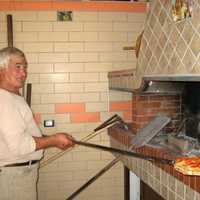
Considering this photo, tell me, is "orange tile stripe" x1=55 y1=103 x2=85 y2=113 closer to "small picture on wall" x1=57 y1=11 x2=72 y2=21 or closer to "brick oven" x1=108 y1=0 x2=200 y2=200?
"brick oven" x1=108 y1=0 x2=200 y2=200

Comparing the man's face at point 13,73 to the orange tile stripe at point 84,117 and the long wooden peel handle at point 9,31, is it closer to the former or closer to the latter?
the long wooden peel handle at point 9,31

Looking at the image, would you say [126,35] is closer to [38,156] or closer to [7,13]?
[7,13]

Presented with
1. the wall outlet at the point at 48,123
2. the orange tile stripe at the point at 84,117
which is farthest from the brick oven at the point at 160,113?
the wall outlet at the point at 48,123

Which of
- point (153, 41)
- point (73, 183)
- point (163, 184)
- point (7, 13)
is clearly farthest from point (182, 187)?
point (7, 13)

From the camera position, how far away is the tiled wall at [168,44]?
1.92 meters

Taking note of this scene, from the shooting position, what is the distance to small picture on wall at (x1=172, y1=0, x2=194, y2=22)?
6.40ft

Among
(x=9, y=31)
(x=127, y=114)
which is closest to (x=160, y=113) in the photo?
(x=127, y=114)

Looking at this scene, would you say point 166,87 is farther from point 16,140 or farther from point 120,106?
point 16,140

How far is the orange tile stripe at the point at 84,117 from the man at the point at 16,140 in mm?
960

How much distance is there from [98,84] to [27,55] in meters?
0.78

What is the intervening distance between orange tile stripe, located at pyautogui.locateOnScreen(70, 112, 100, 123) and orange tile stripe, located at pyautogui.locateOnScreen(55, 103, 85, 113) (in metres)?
0.05

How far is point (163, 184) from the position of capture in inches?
91.7

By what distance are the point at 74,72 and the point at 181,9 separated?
1.65 metres

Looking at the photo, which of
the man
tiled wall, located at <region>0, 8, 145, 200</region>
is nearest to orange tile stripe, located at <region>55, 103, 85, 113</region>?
tiled wall, located at <region>0, 8, 145, 200</region>
